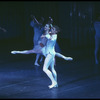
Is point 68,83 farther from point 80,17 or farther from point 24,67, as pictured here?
point 80,17

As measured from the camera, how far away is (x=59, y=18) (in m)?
24.1

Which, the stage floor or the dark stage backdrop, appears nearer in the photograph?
the stage floor

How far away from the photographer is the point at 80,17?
2069cm

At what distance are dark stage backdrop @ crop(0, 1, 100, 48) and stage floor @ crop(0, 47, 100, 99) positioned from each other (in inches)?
229

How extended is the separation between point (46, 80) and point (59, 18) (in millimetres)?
13870

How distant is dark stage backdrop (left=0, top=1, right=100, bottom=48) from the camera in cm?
2077

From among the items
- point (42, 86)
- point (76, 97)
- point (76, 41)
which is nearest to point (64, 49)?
A: point (76, 41)

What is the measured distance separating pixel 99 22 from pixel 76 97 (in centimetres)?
561

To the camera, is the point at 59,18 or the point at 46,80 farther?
the point at 59,18

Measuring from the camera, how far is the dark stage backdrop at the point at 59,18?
68.1 ft

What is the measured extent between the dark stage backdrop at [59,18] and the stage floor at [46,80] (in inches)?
229

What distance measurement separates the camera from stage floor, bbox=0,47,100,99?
8.75 m

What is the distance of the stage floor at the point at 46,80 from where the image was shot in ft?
28.7

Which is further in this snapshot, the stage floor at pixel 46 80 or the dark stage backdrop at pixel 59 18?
the dark stage backdrop at pixel 59 18
